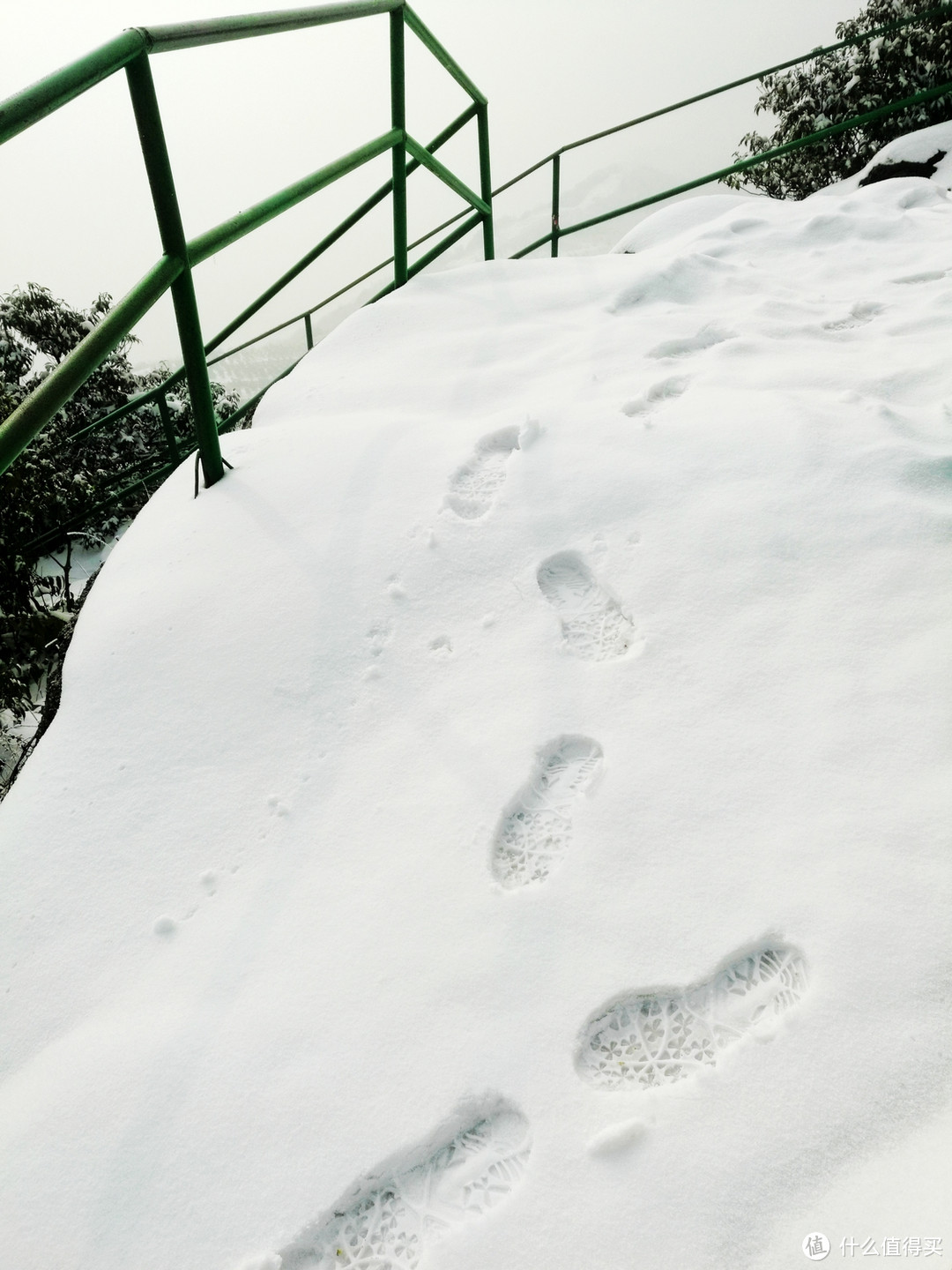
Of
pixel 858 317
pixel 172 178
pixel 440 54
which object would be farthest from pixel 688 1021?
pixel 440 54

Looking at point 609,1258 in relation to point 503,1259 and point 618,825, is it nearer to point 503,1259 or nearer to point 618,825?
point 503,1259

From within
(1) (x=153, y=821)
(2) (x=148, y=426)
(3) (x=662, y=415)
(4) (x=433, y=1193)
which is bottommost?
(2) (x=148, y=426)

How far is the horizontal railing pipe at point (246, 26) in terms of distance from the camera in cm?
148

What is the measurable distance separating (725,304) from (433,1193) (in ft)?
8.68

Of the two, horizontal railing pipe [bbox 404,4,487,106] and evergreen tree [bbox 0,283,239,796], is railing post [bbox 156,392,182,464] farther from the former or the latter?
horizontal railing pipe [bbox 404,4,487,106]

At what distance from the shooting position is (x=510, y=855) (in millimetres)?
1174

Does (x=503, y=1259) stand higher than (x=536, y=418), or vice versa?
(x=536, y=418)

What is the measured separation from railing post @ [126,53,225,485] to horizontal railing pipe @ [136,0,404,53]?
6 cm

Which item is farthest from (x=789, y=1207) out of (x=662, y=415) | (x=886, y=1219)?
(x=662, y=415)

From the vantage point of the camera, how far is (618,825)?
116cm

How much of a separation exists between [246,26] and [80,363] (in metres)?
0.95

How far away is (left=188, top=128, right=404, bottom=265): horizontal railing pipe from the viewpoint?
1.71 m

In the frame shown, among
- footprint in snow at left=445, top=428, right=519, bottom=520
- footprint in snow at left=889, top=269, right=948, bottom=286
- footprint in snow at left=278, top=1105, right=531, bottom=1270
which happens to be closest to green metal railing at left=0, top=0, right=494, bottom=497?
footprint in snow at left=445, top=428, right=519, bottom=520

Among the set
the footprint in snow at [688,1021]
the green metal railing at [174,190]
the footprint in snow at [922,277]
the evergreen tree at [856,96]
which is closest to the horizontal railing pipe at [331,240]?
the green metal railing at [174,190]
